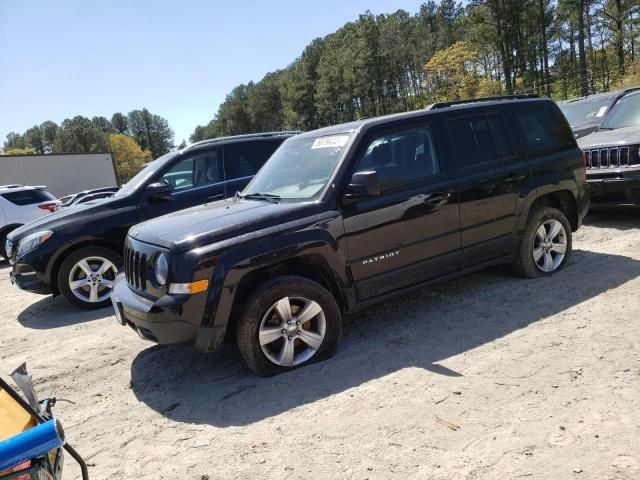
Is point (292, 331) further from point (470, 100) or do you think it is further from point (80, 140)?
point (80, 140)

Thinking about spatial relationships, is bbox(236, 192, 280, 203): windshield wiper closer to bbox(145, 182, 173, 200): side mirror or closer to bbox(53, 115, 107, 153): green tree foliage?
bbox(145, 182, 173, 200): side mirror

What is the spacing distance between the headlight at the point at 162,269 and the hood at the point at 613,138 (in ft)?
21.4

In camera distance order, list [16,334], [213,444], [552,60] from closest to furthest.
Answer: [213,444] < [16,334] < [552,60]

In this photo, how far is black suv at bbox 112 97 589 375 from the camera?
3.57 metres

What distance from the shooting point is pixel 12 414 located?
2061 mm

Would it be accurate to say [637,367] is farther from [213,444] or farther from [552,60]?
[552,60]

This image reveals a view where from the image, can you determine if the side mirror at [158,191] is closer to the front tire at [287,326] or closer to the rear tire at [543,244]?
the front tire at [287,326]

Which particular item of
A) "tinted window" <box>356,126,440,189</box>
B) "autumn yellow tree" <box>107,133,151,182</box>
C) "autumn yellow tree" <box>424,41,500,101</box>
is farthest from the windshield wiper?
"autumn yellow tree" <box>107,133,151,182</box>

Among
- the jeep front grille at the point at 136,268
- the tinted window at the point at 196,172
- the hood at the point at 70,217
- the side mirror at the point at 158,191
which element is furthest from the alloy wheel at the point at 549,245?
the hood at the point at 70,217

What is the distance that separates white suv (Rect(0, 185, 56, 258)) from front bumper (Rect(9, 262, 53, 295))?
6.05m

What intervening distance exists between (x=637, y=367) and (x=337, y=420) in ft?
6.68

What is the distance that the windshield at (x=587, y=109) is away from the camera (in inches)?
375

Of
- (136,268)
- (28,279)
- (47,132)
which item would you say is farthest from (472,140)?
(47,132)

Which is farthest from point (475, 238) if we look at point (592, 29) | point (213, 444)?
point (592, 29)
